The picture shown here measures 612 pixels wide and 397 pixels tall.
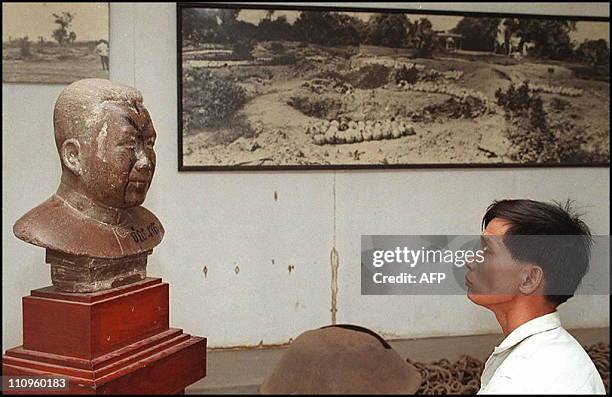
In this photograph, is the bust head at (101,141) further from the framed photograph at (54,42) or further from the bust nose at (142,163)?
the framed photograph at (54,42)

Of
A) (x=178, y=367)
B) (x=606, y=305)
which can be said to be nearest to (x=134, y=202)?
(x=178, y=367)

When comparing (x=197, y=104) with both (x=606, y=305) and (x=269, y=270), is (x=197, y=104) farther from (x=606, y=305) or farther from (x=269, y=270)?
(x=606, y=305)

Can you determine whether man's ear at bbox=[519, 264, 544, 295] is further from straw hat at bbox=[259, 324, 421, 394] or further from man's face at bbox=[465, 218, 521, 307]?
straw hat at bbox=[259, 324, 421, 394]

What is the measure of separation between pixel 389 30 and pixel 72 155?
220 cm

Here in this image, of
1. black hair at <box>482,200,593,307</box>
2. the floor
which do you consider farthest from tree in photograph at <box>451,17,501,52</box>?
black hair at <box>482,200,593,307</box>

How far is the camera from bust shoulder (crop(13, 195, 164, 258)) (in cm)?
222

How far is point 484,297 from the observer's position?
1.85 meters

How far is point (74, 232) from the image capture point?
225 cm

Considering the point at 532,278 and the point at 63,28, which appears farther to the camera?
the point at 63,28

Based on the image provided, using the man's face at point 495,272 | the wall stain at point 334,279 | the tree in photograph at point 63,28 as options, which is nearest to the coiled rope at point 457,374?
the wall stain at point 334,279

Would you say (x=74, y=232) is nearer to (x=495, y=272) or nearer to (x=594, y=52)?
(x=495, y=272)

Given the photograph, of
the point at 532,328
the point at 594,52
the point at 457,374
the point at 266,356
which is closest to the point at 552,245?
the point at 532,328

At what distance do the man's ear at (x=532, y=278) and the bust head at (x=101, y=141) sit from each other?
127 cm

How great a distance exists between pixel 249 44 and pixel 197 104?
43cm
